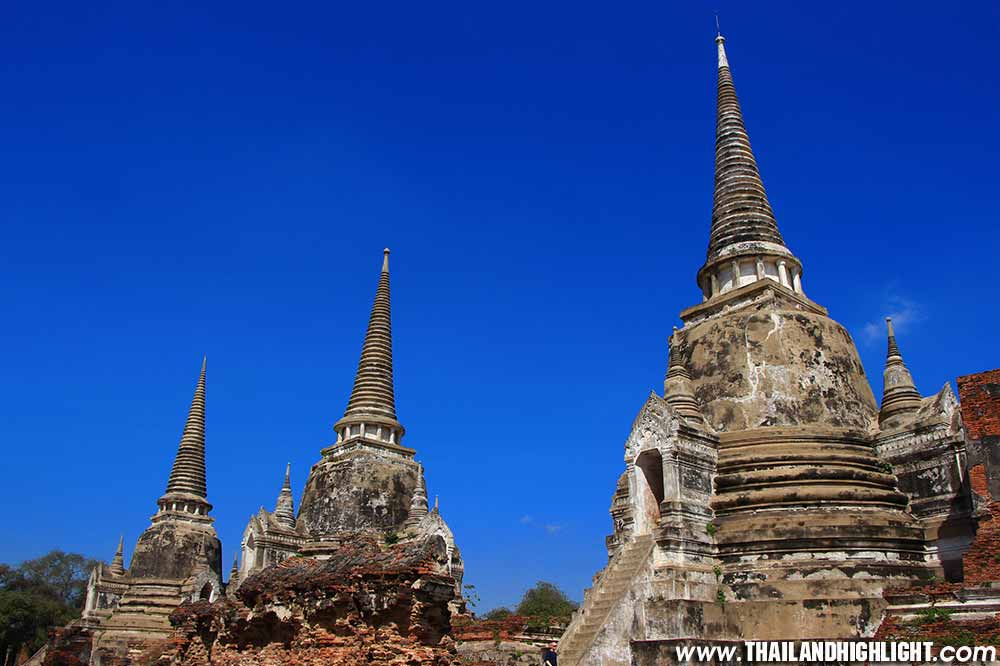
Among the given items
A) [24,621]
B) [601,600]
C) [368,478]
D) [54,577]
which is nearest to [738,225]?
[601,600]

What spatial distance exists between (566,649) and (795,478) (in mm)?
6632

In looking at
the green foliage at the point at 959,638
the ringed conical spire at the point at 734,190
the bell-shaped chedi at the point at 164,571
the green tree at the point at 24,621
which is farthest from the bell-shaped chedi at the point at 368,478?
the green tree at the point at 24,621

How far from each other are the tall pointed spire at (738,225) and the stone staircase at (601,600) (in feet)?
31.9

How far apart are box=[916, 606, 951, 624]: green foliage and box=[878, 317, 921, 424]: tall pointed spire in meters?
6.96

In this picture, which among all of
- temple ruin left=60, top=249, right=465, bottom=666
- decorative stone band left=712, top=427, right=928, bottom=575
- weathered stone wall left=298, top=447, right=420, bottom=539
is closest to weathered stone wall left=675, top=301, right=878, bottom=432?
decorative stone band left=712, top=427, right=928, bottom=575

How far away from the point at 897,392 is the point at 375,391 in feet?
67.0

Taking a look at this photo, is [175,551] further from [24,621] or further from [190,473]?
[24,621]

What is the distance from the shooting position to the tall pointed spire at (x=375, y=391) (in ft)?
110

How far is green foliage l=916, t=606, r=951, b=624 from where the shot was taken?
13719 mm

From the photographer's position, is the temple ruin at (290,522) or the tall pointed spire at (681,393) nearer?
the tall pointed spire at (681,393)

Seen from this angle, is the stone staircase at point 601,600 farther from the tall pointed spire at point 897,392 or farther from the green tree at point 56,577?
the green tree at point 56,577

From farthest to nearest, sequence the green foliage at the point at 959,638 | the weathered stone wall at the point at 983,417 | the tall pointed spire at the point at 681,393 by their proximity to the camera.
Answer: the tall pointed spire at the point at 681,393 < the weathered stone wall at the point at 983,417 < the green foliage at the point at 959,638

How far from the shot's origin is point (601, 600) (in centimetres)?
1770

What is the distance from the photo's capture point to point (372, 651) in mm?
10039
